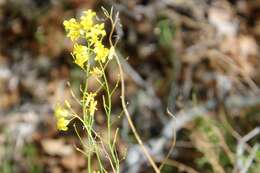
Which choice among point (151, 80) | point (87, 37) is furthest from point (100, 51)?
point (151, 80)

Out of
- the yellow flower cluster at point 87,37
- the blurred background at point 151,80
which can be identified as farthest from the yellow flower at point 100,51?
the blurred background at point 151,80

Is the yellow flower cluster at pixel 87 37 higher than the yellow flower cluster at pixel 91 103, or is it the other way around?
the yellow flower cluster at pixel 87 37

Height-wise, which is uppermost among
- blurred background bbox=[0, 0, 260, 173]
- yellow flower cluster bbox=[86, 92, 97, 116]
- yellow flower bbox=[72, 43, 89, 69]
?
yellow flower bbox=[72, 43, 89, 69]

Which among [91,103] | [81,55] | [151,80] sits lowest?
[151,80]

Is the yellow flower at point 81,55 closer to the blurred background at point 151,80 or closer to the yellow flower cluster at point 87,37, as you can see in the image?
the yellow flower cluster at point 87,37

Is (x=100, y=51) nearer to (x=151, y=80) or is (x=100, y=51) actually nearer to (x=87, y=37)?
(x=87, y=37)

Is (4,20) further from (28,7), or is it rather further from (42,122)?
(42,122)

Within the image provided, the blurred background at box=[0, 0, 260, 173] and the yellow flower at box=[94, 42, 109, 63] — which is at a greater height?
the yellow flower at box=[94, 42, 109, 63]

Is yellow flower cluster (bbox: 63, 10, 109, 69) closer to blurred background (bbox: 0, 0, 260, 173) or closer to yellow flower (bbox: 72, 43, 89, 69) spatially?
yellow flower (bbox: 72, 43, 89, 69)

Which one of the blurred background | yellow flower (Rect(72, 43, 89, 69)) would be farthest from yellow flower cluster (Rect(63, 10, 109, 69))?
the blurred background
